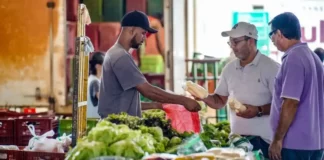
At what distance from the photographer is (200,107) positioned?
5.94 metres

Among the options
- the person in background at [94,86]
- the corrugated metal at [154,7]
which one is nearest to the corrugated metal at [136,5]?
the corrugated metal at [154,7]

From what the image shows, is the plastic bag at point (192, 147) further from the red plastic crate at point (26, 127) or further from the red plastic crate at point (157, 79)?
the red plastic crate at point (157, 79)

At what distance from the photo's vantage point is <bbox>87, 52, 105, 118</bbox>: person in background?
827cm

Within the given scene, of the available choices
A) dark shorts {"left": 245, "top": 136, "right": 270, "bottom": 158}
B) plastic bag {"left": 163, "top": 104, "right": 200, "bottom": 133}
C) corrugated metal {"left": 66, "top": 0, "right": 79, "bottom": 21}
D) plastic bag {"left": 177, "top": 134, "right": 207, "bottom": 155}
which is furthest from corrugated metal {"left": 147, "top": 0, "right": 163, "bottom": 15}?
plastic bag {"left": 177, "top": 134, "right": 207, "bottom": 155}

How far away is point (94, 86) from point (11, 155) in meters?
2.64

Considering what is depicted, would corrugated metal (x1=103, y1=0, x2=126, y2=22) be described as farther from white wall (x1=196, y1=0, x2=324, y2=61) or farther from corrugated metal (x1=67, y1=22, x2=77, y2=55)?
white wall (x1=196, y1=0, x2=324, y2=61)

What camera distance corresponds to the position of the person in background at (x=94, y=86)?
8273 mm

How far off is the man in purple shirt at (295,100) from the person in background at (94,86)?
3.25 meters

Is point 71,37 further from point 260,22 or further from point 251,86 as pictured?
point 251,86

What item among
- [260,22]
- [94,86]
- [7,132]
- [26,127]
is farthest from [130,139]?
[260,22]

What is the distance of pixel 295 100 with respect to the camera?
5219 mm

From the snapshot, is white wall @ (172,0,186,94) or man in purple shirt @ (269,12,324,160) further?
white wall @ (172,0,186,94)

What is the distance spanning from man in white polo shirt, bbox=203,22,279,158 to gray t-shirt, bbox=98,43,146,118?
852mm

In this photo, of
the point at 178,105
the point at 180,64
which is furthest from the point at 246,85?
the point at 180,64
